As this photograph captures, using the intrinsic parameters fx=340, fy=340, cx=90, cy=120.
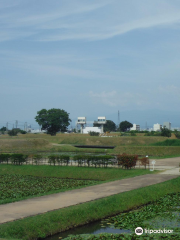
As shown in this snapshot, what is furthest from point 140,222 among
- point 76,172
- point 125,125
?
point 125,125

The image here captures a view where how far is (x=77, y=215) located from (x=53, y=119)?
96.0m

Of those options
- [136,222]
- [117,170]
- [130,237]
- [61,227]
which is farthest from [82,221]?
[117,170]

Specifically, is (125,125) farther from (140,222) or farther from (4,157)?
(140,222)

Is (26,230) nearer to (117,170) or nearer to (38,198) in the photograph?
(38,198)

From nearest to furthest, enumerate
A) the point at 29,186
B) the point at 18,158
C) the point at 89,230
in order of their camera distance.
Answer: the point at 89,230 < the point at 29,186 < the point at 18,158

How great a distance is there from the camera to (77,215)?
1199 cm

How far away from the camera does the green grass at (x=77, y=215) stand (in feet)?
33.2

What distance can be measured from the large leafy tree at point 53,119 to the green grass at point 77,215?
301 ft

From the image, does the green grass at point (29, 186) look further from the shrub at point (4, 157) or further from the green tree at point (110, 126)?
the green tree at point (110, 126)

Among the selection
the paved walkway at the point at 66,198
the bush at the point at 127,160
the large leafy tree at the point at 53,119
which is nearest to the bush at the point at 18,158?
the bush at the point at 127,160

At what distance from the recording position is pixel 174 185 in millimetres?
18391

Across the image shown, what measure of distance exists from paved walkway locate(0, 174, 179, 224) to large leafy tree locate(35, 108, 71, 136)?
88691 millimetres

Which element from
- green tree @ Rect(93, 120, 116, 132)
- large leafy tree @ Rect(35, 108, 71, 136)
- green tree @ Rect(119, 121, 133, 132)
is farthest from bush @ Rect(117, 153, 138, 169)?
green tree @ Rect(93, 120, 116, 132)

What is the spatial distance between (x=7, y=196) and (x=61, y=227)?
613 cm
